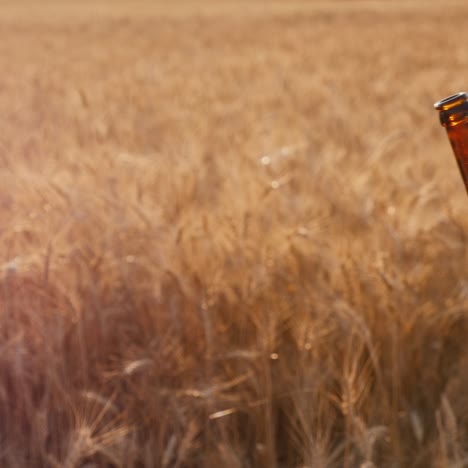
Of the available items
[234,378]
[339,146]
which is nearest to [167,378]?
[234,378]

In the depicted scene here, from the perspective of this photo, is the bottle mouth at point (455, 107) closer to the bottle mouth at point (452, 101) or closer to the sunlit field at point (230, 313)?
the bottle mouth at point (452, 101)

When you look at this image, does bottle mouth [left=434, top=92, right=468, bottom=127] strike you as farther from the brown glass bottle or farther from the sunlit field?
the sunlit field

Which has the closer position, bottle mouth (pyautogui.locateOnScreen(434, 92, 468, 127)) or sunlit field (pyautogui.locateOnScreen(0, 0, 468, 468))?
bottle mouth (pyautogui.locateOnScreen(434, 92, 468, 127))

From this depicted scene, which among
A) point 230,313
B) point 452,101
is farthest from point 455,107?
point 230,313

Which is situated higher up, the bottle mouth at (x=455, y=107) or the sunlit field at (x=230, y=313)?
the bottle mouth at (x=455, y=107)

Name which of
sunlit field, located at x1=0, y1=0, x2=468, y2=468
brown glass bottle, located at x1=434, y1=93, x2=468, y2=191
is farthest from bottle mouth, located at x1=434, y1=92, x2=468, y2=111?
sunlit field, located at x1=0, y1=0, x2=468, y2=468

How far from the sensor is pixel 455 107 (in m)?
0.63

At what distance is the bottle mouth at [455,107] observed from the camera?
24.6 inches

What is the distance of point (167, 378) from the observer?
4.57ft

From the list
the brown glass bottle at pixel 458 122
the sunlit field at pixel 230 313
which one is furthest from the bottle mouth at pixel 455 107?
the sunlit field at pixel 230 313

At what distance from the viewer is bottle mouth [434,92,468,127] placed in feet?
2.05

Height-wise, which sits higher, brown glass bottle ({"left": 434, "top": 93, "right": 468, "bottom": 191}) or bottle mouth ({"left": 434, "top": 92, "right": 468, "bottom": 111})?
bottle mouth ({"left": 434, "top": 92, "right": 468, "bottom": 111})

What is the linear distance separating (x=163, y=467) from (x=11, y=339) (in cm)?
41

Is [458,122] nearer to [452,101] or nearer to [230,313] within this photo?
[452,101]
